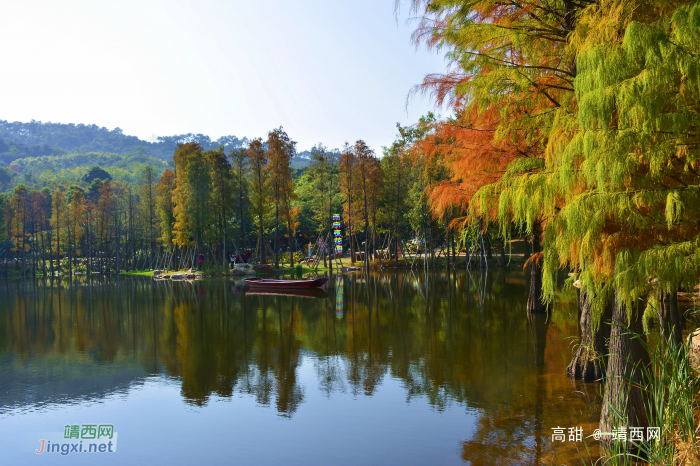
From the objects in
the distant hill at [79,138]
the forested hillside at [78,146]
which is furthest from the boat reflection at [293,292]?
the distant hill at [79,138]

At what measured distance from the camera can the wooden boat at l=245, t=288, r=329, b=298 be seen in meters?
24.2

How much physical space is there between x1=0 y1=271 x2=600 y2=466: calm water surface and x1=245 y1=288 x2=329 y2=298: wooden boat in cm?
555

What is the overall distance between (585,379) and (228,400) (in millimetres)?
6127

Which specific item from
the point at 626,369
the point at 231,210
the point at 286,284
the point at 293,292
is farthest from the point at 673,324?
the point at 231,210

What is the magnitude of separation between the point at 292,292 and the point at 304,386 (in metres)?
16.7

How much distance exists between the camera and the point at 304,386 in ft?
30.7

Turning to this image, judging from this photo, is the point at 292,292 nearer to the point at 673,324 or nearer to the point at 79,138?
the point at 673,324

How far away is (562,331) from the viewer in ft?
42.0

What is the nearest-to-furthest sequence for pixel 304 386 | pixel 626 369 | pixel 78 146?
pixel 626 369, pixel 304 386, pixel 78 146

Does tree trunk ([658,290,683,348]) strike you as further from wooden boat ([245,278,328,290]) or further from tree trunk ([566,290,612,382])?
wooden boat ([245,278,328,290])

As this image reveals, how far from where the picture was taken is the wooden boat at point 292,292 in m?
24.2

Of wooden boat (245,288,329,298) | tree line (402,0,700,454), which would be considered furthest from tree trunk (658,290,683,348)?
wooden boat (245,288,329,298)

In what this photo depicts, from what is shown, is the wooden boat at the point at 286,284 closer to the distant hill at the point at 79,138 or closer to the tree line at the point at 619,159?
the tree line at the point at 619,159

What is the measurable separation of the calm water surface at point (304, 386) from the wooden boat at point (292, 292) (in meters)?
5.55
